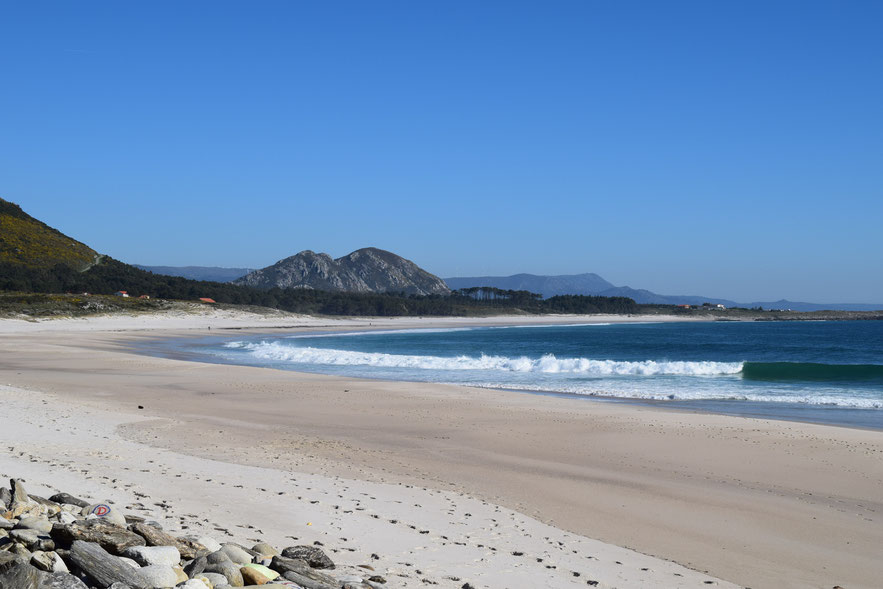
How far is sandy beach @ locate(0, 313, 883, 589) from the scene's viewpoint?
21.0ft

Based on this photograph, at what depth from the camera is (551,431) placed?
45.8 feet

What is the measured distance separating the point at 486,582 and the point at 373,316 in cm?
10199

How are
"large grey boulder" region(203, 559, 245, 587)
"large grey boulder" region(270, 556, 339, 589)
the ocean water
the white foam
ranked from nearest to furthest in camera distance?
1. "large grey boulder" region(203, 559, 245, 587)
2. "large grey boulder" region(270, 556, 339, 589)
3. the ocean water
4. the white foam

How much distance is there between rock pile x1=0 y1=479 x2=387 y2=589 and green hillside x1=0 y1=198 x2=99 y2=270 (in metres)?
87.4

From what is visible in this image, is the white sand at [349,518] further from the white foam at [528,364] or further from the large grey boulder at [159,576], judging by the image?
the white foam at [528,364]

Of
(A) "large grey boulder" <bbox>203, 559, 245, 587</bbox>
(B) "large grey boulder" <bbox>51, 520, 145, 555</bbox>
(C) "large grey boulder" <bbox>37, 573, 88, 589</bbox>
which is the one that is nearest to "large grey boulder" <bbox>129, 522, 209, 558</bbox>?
(B) "large grey boulder" <bbox>51, 520, 145, 555</bbox>

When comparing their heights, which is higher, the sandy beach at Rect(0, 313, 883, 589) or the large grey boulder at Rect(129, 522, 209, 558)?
the large grey boulder at Rect(129, 522, 209, 558)

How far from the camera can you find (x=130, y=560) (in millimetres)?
4504

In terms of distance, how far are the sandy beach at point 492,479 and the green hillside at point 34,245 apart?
76.1 m

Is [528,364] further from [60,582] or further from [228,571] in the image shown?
[60,582]

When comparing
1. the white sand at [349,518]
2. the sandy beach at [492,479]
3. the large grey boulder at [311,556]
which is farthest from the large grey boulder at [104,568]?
the sandy beach at [492,479]

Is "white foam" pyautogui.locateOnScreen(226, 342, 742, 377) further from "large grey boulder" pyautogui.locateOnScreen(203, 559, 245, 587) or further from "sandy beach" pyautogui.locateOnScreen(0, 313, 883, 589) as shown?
"large grey boulder" pyautogui.locateOnScreen(203, 559, 245, 587)

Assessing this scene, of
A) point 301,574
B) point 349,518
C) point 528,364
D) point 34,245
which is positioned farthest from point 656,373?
point 34,245

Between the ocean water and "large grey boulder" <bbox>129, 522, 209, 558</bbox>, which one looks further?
the ocean water
